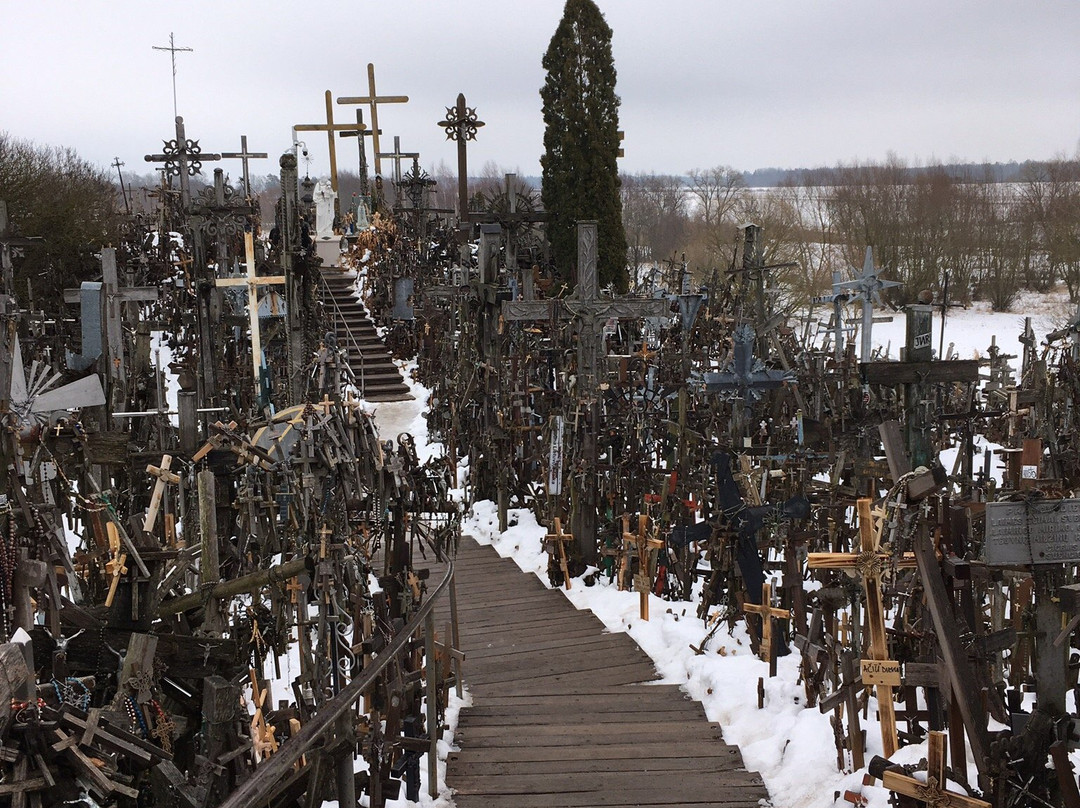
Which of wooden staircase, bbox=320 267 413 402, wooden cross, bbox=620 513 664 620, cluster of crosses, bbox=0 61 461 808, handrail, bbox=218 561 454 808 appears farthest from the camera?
wooden staircase, bbox=320 267 413 402

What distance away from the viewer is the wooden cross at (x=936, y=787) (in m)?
3.85

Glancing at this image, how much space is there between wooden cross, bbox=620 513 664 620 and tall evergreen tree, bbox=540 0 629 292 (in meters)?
12.1

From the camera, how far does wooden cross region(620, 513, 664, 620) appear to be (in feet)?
25.2

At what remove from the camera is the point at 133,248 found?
2122cm

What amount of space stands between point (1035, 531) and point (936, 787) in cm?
114

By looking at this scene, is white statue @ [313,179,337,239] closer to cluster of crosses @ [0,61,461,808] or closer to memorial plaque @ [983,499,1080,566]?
cluster of crosses @ [0,61,461,808]

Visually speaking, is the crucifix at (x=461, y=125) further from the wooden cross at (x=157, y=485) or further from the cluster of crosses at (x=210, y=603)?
A: the wooden cross at (x=157, y=485)

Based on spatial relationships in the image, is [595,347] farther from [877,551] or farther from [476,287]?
[877,551]

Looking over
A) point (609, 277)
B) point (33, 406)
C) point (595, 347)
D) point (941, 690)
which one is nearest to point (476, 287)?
point (595, 347)

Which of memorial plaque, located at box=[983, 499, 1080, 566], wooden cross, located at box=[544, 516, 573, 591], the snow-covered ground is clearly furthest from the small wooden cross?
wooden cross, located at box=[544, 516, 573, 591]

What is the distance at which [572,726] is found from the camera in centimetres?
593

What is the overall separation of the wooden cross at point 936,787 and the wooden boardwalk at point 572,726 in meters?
1.08

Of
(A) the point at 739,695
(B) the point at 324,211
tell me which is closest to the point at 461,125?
(A) the point at 739,695

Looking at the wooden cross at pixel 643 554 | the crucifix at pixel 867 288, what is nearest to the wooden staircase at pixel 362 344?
the crucifix at pixel 867 288
